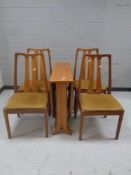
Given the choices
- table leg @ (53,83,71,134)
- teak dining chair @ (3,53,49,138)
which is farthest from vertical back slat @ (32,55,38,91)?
table leg @ (53,83,71,134)

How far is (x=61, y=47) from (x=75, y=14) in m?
0.65

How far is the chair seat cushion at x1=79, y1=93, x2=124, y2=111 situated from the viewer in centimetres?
172

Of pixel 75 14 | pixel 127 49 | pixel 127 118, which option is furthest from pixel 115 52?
pixel 127 118

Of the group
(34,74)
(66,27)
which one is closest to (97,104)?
(34,74)

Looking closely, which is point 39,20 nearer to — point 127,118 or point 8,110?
point 8,110

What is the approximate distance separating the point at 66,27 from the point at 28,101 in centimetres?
175

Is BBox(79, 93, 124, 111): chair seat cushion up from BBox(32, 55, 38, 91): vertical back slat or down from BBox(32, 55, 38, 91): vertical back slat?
down

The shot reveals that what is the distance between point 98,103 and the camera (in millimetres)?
1810

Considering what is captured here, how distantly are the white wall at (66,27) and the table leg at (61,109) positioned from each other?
4.92ft

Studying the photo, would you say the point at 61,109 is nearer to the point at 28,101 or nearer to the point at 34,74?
the point at 28,101

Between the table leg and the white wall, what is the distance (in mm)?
1500

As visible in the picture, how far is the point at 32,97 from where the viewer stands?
1.95 metres

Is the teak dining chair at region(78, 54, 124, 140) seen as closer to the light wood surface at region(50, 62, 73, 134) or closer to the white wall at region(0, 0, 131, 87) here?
the light wood surface at region(50, 62, 73, 134)

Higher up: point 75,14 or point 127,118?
point 75,14
